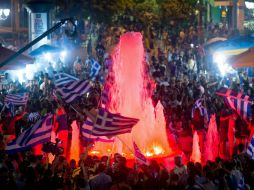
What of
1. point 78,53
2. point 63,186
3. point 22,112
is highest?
point 78,53

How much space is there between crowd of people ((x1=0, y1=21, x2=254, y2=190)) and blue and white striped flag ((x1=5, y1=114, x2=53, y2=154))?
0.49 m

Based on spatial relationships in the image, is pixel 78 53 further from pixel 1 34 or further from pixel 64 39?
pixel 1 34

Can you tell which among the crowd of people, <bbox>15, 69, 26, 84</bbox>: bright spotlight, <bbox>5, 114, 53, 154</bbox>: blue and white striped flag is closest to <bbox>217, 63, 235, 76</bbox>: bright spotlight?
the crowd of people

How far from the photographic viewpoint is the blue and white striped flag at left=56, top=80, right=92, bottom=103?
14930 mm

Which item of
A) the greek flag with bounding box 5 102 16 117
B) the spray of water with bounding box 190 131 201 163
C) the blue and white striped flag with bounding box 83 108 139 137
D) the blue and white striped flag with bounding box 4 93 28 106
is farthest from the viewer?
the greek flag with bounding box 5 102 16 117

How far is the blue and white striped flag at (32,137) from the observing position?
11359 mm

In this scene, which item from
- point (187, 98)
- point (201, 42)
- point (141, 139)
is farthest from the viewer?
point (201, 42)

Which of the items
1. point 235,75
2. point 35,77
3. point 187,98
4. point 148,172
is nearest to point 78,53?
point 35,77

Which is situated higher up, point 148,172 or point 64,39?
point 64,39

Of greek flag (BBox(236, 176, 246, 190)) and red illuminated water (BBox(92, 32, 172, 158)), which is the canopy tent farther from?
greek flag (BBox(236, 176, 246, 190))

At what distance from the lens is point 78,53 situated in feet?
114

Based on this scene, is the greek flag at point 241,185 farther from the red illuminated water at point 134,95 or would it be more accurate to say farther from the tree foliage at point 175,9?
the tree foliage at point 175,9

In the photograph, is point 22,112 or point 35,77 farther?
point 35,77

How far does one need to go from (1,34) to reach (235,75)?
26.4m
